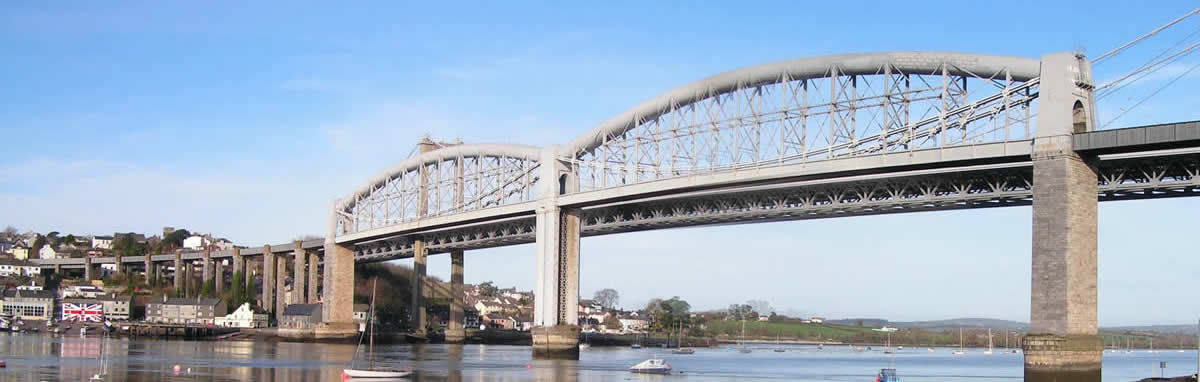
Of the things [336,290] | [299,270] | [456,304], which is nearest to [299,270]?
[299,270]

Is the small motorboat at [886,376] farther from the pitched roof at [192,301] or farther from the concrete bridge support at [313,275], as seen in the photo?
the pitched roof at [192,301]

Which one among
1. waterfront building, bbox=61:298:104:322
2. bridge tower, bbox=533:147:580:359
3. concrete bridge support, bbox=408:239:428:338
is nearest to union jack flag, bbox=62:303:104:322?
waterfront building, bbox=61:298:104:322

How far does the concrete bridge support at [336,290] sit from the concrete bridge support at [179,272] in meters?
55.2

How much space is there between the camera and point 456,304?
128625 mm

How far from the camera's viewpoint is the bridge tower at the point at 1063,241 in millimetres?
51688

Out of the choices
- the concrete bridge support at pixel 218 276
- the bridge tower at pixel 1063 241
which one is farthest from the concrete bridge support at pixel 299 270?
the bridge tower at pixel 1063 241

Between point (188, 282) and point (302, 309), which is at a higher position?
point (188, 282)

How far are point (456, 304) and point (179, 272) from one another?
214 ft

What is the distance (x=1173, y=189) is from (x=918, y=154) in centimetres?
1168

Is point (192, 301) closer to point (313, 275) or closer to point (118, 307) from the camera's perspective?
point (118, 307)

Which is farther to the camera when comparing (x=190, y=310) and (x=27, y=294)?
(x=27, y=294)

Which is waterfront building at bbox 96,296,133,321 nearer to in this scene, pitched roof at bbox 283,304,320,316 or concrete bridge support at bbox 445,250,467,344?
pitched roof at bbox 283,304,320,316

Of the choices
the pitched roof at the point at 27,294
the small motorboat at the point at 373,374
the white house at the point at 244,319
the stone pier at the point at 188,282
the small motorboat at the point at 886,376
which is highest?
the stone pier at the point at 188,282

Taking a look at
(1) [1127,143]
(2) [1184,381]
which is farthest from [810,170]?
(2) [1184,381]
